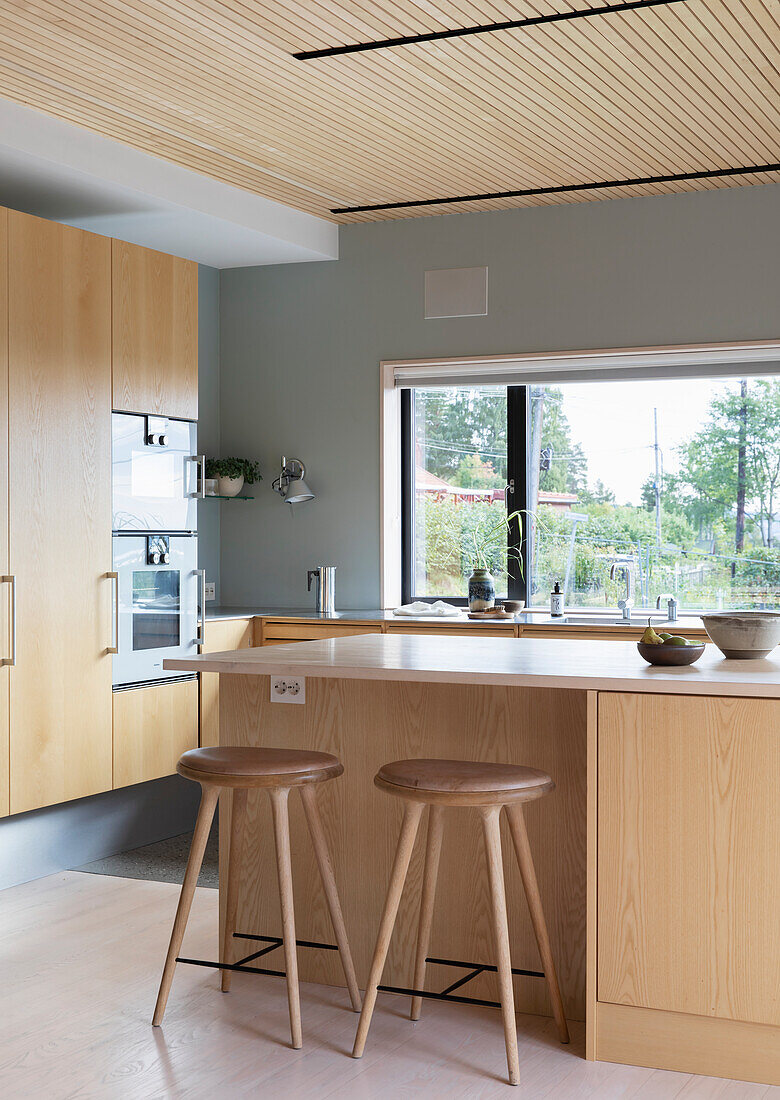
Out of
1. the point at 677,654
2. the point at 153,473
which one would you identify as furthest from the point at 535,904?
the point at 153,473

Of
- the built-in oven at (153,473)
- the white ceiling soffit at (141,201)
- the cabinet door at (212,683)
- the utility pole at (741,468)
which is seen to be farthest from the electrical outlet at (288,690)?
the utility pole at (741,468)

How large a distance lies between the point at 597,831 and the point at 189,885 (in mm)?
1025

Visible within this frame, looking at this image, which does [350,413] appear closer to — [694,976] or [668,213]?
[668,213]

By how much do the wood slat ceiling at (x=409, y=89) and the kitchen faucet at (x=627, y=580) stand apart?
66.9 inches

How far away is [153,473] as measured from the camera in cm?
478

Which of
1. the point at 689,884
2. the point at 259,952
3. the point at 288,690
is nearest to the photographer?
the point at 689,884

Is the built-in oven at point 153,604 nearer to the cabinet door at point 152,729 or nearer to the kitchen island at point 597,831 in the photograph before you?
the cabinet door at point 152,729

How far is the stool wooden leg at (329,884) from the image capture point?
2992mm

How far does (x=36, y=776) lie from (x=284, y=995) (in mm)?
1438

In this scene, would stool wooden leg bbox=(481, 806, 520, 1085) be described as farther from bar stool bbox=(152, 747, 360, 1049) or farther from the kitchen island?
bar stool bbox=(152, 747, 360, 1049)

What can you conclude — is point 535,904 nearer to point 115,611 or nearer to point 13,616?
point 13,616

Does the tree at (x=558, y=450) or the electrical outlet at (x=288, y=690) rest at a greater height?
the tree at (x=558, y=450)

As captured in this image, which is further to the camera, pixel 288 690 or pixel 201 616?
pixel 201 616

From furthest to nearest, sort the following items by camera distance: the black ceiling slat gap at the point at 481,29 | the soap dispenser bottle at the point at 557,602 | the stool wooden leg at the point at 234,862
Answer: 1. the soap dispenser bottle at the point at 557,602
2. the black ceiling slat gap at the point at 481,29
3. the stool wooden leg at the point at 234,862
